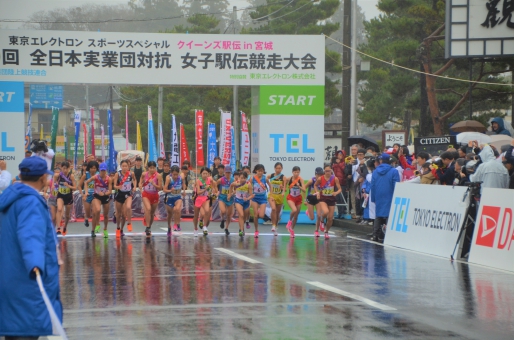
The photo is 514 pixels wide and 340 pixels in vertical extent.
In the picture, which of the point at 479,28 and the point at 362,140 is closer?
the point at 479,28

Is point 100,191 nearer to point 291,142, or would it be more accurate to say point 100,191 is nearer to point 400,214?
point 291,142

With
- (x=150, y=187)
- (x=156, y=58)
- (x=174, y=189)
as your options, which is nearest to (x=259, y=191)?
(x=174, y=189)

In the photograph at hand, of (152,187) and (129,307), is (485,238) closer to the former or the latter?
(129,307)

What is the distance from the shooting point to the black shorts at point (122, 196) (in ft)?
63.2

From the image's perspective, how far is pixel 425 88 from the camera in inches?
1316

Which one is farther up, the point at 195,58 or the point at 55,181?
the point at 195,58

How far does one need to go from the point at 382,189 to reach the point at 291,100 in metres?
6.59

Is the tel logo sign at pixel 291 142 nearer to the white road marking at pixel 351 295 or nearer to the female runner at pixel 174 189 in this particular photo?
the female runner at pixel 174 189

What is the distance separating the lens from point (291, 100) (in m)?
23.8

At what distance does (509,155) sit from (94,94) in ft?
320

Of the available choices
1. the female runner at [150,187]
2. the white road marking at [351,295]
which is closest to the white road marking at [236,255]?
the white road marking at [351,295]

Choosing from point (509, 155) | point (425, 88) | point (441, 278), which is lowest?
point (441, 278)

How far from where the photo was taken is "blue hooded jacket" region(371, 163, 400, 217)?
59.1 ft

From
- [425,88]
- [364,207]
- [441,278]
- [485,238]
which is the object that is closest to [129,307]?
[441,278]
